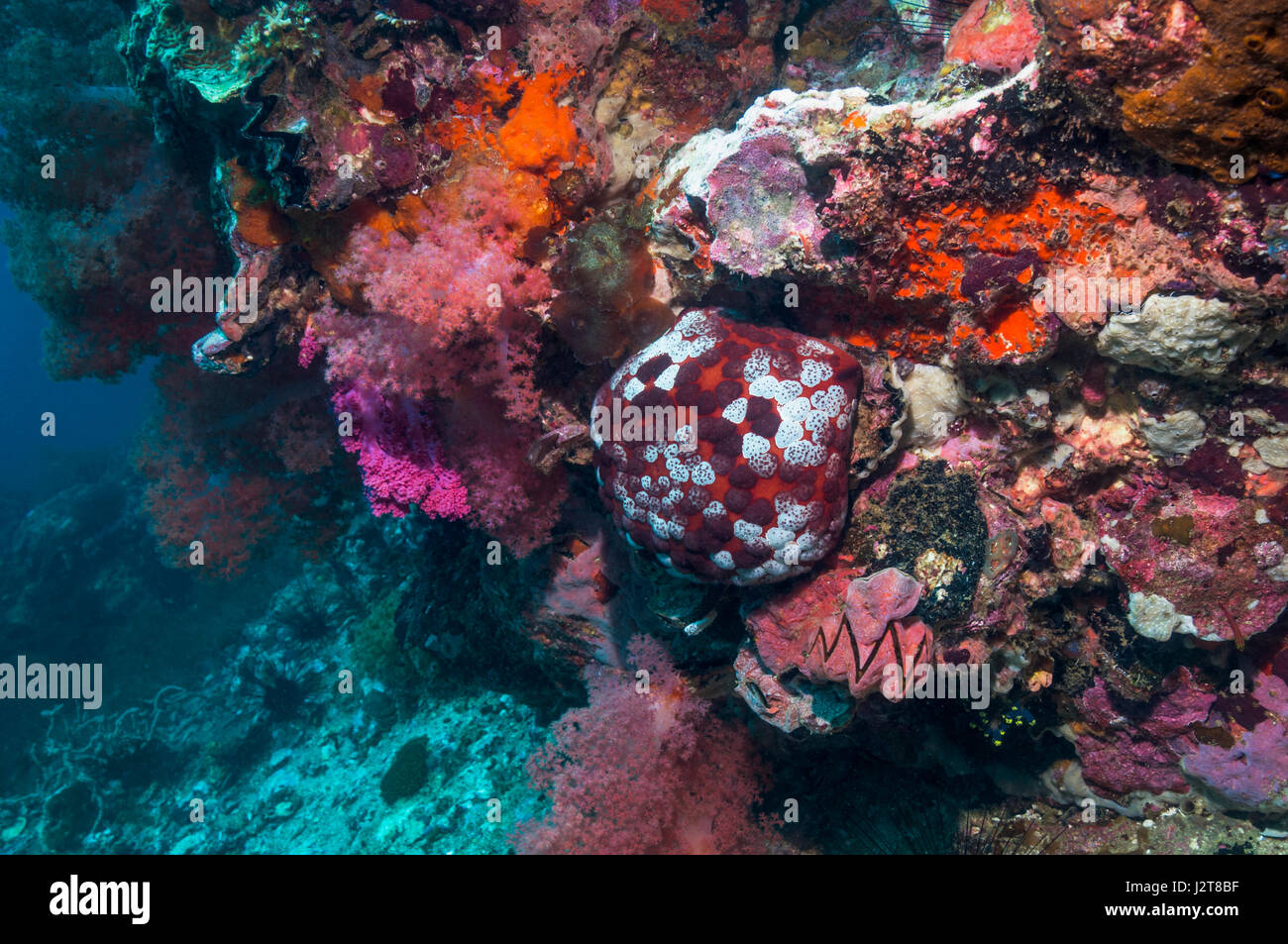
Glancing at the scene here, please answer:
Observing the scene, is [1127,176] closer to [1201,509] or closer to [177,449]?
[1201,509]

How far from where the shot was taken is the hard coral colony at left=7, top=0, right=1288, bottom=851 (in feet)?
9.41

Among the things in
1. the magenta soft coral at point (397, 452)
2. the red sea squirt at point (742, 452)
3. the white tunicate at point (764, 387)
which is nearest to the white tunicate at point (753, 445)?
the red sea squirt at point (742, 452)

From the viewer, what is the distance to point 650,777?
4.56 meters

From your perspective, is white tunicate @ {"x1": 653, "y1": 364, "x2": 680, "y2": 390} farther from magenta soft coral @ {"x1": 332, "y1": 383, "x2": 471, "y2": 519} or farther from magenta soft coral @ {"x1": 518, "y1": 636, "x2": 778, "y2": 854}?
magenta soft coral @ {"x1": 518, "y1": 636, "x2": 778, "y2": 854}

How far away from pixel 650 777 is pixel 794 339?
3.25m

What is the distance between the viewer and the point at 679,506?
3.55 meters

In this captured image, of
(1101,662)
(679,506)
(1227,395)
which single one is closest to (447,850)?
(679,506)

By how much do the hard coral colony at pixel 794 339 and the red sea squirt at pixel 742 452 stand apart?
2cm

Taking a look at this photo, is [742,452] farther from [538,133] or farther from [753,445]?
[538,133]

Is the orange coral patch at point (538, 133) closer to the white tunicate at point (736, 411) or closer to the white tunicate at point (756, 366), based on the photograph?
the white tunicate at point (756, 366)

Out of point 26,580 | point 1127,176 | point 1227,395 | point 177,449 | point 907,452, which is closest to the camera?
point 1127,176

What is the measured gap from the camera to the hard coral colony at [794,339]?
287cm

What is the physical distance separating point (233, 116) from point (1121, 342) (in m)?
5.24

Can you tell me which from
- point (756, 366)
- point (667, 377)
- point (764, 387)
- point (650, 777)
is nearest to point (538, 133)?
point (667, 377)
